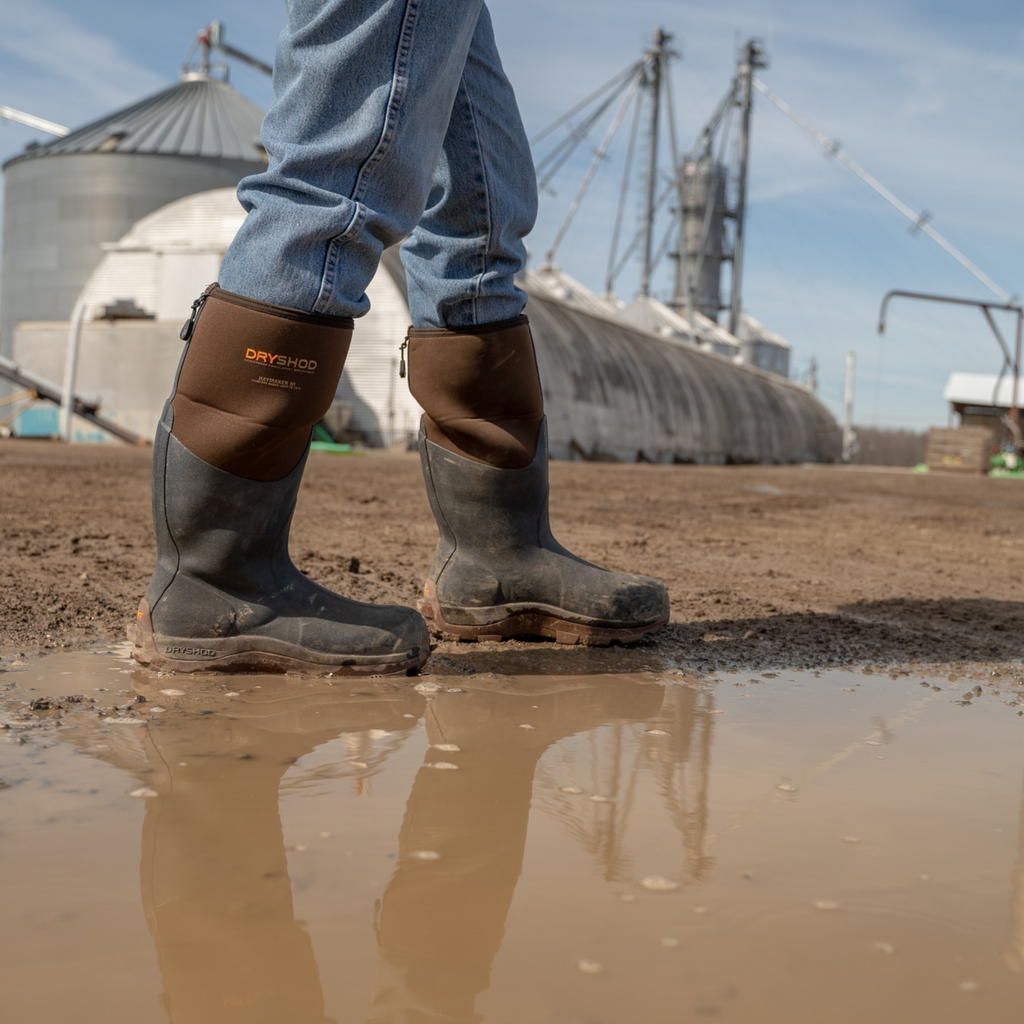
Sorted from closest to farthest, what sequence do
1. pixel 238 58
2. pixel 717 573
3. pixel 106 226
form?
pixel 717 573, pixel 106 226, pixel 238 58

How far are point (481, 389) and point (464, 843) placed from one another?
3.32 feet

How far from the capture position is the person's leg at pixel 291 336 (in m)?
1.31

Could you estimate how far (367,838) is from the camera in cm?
83

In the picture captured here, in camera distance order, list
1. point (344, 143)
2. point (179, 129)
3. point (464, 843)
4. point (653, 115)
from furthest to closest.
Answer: point (653, 115)
point (179, 129)
point (344, 143)
point (464, 843)

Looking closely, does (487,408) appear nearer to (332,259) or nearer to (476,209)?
(476,209)

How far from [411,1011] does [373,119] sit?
1.06 meters

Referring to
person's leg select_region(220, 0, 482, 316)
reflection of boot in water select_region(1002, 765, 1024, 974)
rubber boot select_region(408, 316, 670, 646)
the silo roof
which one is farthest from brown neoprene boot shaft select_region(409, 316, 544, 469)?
the silo roof

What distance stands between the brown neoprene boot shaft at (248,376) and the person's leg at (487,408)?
0.34 meters

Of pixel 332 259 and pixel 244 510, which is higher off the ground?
pixel 332 259

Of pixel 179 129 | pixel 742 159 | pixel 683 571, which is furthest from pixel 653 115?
pixel 683 571

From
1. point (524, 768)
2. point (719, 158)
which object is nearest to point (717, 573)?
point (524, 768)

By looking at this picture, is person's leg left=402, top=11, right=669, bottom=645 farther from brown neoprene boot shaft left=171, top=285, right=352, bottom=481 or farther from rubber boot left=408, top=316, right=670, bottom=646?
brown neoprene boot shaft left=171, top=285, right=352, bottom=481

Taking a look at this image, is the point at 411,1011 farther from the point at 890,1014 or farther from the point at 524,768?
the point at 524,768

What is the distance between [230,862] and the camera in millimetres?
776
